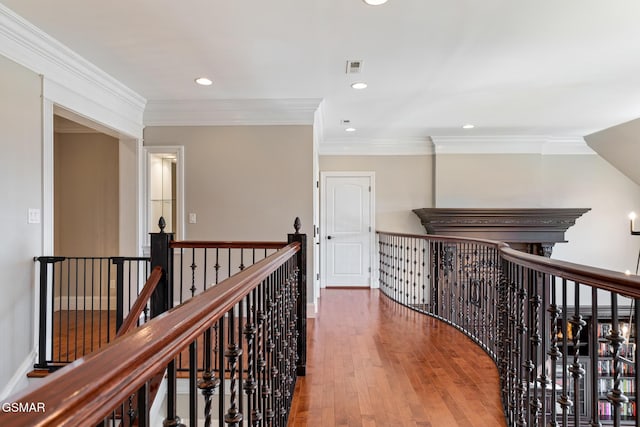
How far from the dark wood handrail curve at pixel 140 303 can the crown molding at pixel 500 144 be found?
4.92 m

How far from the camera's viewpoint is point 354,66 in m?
3.31

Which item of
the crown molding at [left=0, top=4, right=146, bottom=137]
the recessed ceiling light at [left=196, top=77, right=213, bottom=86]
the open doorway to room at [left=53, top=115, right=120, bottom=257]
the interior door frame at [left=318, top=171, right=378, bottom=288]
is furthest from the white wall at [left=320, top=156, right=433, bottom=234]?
the open doorway to room at [left=53, top=115, right=120, bottom=257]

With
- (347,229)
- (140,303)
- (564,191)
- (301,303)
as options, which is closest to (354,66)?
(301,303)

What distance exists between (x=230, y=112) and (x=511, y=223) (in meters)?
4.64

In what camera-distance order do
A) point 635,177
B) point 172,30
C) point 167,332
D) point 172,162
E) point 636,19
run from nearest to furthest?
point 167,332 → point 636,19 → point 172,30 → point 172,162 → point 635,177

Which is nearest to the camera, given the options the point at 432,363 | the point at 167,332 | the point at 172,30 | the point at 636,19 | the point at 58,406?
the point at 58,406

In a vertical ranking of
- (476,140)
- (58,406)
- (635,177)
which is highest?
(476,140)

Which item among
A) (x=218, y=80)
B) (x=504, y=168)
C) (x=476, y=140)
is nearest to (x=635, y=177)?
(x=504, y=168)

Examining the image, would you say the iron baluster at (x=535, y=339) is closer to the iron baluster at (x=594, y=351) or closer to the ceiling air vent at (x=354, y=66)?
the iron baluster at (x=594, y=351)

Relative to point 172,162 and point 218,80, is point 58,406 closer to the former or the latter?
point 218,80

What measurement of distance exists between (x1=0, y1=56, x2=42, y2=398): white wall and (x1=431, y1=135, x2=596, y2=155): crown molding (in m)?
5.35

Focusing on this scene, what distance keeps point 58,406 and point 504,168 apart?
688 centimetres

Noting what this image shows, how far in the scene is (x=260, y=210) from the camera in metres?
4.54

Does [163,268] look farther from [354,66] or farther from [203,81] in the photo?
[354,66]
